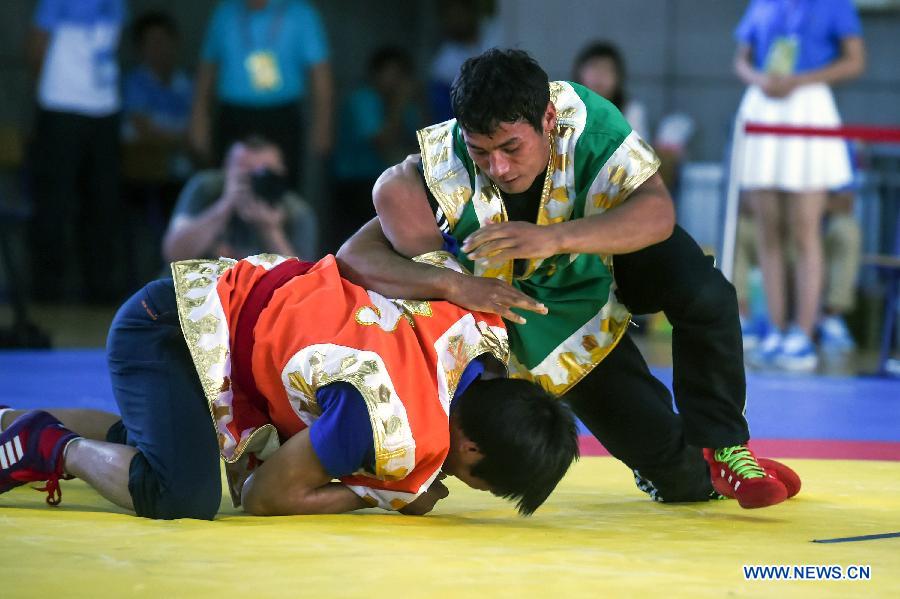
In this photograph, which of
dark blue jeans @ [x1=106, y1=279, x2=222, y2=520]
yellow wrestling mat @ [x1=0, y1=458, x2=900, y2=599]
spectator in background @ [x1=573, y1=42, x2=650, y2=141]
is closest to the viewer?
yellow wrestling mat @ [x1=0, y1=458, x2=900, y2=599]

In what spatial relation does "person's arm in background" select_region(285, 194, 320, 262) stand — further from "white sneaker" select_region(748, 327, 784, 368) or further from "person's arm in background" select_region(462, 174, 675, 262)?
"person's arm in background" select_region(462, 174, 675, 262)

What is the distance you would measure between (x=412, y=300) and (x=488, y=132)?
383mm

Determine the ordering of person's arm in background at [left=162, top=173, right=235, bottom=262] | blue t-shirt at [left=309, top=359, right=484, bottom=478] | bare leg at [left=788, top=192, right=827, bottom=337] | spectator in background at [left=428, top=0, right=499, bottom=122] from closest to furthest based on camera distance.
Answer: blue t-shirt at [left=309, top=359, right=484, bottom=478] → person's arm in background at [left=162, top=173, right=235, bottom=262] → bare leg at [left=788, top=192, right=827, bottom=337] → spectator in background at [left=428, top=0, right=499, bottom=122]

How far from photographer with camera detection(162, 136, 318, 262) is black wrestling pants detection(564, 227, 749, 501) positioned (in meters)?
2.64

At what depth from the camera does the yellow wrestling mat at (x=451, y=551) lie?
2107 mm

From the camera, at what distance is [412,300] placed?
2838mm

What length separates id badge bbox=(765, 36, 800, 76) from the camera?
20.1 feet

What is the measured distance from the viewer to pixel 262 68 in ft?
22.3

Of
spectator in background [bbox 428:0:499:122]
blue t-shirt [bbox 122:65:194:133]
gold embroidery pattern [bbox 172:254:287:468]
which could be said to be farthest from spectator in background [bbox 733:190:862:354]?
gold embroidery pattern [bbox 172:254:287:468]

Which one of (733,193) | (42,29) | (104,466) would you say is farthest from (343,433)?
(42,29)

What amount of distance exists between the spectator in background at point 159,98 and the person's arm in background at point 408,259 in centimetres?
548

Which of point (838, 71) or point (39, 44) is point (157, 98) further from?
point (838, 71)

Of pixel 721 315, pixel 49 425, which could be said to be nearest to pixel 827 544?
pixel 721 315

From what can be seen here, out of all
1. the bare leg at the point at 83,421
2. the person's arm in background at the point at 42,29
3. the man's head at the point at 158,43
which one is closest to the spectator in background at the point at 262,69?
the person's arm in background at the point at 42,29
